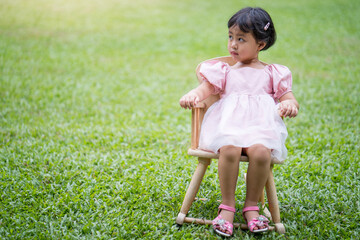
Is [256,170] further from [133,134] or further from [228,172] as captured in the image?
[133,134]

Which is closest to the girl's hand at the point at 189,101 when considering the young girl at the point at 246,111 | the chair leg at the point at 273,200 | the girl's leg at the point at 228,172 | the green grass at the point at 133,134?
the young girl at the point at 246,111

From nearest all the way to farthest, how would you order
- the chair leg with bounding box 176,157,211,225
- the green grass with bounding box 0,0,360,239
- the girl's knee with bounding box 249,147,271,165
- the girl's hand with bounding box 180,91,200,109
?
1. the girl's knee with bounding box 249,147,271,165
2. the girl's hand with bounding box 180,91,200,109
3. the chair leg with bounding box 176,157,211,225
4. the green grass with bounding box 0,0,360,239

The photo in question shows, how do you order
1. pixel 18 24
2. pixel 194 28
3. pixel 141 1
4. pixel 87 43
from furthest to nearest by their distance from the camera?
pixel 141 1 → pixel 194 28 → pixel 18 24 → pixel 87 43

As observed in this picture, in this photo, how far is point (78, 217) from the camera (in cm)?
300

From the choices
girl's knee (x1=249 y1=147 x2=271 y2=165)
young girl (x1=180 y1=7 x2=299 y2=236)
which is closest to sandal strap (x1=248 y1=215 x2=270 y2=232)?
young girl (x1=180 y1=7 x2=299 y2=236)

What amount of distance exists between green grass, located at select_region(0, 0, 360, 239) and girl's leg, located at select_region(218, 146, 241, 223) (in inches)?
10.1

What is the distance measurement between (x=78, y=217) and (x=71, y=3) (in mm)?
14053

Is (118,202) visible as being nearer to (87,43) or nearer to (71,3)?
(87,43)

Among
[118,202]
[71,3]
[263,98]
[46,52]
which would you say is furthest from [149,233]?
[71,3]

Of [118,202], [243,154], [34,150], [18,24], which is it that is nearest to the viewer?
[243,154]

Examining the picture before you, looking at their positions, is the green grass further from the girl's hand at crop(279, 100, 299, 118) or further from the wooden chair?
the girl's hand at crop(279, 100, 299, 118)

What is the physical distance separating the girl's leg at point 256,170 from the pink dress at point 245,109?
0.06 meters

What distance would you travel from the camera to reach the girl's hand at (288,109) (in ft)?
8.75

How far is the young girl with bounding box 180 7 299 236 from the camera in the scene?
8.69 feet
